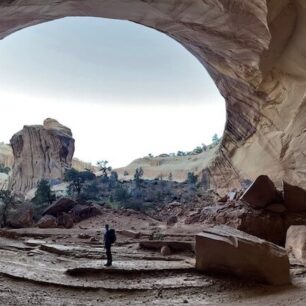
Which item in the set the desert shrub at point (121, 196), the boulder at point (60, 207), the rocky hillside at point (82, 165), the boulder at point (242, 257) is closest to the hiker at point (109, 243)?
the boulder at point (242, 257)

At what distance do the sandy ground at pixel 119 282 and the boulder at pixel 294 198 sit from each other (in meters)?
3.37

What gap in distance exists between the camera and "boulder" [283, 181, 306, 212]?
991cm

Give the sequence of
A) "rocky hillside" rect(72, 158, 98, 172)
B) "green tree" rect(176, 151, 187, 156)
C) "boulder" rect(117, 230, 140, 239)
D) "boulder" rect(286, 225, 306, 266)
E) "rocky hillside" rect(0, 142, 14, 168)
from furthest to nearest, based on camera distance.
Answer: "rocky hillside" rect(0, 142, 14, 168)
"rocky hillside" rect(72, 158, 98, 172)
"green tree" rect(176, 151, 187, 156)
"boulder" rect(117, 230, 140, 239)
"boulder" rect(286, 225, 306, 266)

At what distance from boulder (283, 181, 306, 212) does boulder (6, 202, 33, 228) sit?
8.96 m

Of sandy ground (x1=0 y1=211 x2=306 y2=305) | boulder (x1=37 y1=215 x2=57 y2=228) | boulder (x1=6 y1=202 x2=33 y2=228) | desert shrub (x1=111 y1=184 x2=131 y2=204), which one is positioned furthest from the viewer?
desert shrub (x1=111 y1=184 x2=131 y2=204)

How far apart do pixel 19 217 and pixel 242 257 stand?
33.7 feet

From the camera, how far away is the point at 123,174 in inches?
1499

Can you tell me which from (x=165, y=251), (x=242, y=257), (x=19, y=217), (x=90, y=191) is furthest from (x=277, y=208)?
(x=90, y=191)

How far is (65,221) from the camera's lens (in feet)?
47.1

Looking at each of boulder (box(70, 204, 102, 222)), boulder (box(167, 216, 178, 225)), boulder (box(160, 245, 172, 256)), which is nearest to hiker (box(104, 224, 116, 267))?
boulder (box(160, 245, 172, 256))

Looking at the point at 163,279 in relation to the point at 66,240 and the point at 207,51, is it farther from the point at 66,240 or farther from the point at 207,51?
the point at 207,51

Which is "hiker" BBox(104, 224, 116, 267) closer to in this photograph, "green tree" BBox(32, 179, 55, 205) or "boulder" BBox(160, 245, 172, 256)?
"boulder" BBox(160, 245, 172, 256)

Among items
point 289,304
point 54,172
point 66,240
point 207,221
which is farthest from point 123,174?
point 289,304

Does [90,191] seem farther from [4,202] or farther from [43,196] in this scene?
[4,202]
